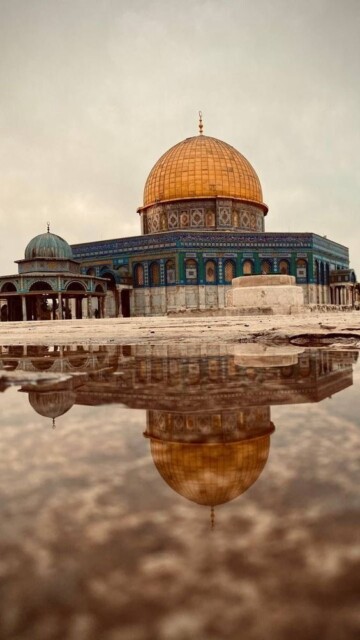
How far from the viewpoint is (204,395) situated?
6.82ft

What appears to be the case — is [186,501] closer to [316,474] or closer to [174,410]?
[316,474]

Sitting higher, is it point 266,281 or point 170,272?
point 170,272

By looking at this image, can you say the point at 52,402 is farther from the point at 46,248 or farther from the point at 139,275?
the point at 139,275

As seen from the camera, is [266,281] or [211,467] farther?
[266,281]

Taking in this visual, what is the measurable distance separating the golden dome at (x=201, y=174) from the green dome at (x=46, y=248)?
7.45 m

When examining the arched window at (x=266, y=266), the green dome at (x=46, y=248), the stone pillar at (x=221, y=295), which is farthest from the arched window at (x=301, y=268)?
the green dome at (x=46, y=248)

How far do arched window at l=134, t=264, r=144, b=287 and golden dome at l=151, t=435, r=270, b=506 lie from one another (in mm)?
29413

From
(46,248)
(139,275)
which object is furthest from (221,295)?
(46,248)

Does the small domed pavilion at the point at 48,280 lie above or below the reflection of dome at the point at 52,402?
above

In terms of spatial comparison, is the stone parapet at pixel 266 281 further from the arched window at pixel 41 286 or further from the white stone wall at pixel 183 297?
the arched window at pixel 41 286

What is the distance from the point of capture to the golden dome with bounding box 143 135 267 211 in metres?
31.7

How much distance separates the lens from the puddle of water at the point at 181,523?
55 centimetres

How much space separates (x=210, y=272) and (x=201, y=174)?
7140mm

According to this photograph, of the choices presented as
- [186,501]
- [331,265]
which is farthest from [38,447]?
[331,265]
